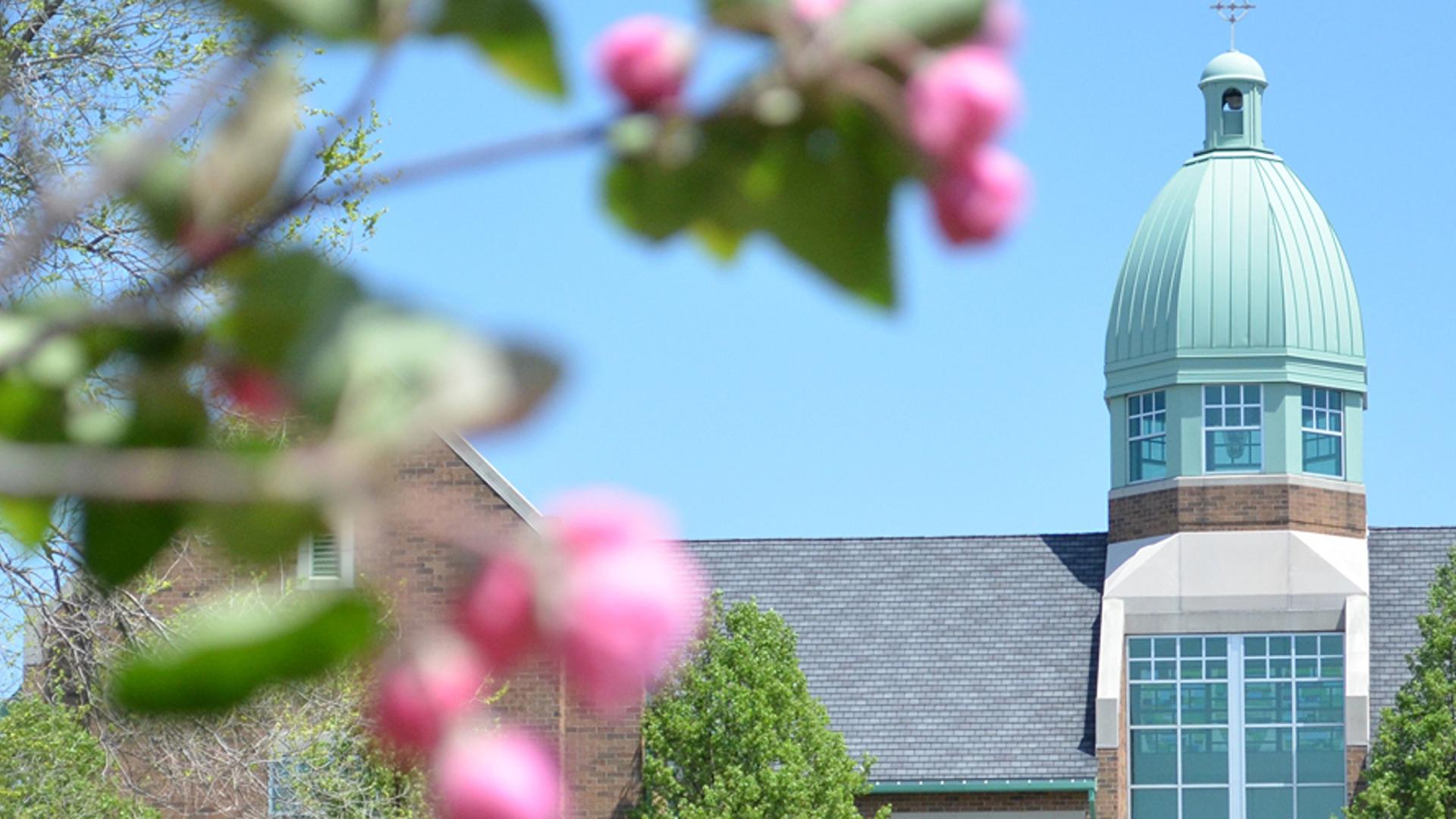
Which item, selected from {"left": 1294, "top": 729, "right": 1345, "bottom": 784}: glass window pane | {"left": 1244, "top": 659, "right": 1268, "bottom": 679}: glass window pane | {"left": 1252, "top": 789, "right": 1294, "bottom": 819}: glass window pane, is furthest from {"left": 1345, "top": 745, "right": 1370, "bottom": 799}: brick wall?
{"left": 1244, "top": 659, "right": 1268, "bottom": 679}: glass window pane

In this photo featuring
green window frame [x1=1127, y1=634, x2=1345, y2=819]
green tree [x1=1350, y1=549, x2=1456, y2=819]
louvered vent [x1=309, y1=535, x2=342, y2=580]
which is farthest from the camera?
green window frame [x1=1127, y1=634, x2=1345, y2=819]

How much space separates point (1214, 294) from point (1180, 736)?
6.03 meters

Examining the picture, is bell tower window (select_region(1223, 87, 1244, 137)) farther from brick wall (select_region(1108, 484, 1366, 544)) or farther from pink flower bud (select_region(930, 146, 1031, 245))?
pink flower bud (select_region(930, 146, 1031, 245))

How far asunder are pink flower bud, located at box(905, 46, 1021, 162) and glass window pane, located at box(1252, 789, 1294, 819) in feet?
91.0

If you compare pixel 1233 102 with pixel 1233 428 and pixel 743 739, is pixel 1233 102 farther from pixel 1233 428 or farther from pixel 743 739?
pixel 743 739

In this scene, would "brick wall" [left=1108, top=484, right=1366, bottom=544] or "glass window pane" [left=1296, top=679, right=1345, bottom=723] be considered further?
"brick wall" [left=1108, top=484, right=1366, bottom=544]

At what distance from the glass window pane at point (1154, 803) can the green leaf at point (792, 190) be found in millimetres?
27937

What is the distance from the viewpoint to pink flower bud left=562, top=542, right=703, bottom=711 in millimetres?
929

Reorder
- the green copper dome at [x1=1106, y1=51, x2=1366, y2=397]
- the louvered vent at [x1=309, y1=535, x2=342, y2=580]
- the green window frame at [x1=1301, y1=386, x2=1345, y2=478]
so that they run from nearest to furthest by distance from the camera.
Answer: the louvered vent at [x1=309, y1=535, x2=342, y2=580]
the green copper dome at [x1=1106, y1=51, x2=1366, y2=397]
the green window frame at [x1=1301, y1=386, x2=1345, y2=478]

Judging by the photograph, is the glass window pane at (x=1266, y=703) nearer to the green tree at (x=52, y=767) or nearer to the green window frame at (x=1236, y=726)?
the green window frame at (x=1236, y=726)

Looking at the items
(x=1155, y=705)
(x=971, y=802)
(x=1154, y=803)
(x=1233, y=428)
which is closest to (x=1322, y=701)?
(x=1155, y=705)

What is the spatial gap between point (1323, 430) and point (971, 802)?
23.8 ft

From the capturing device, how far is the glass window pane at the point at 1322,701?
91.4 ft

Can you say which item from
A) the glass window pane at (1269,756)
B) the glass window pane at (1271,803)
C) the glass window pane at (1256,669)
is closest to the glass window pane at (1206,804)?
the glass window pane at (1271,803)
